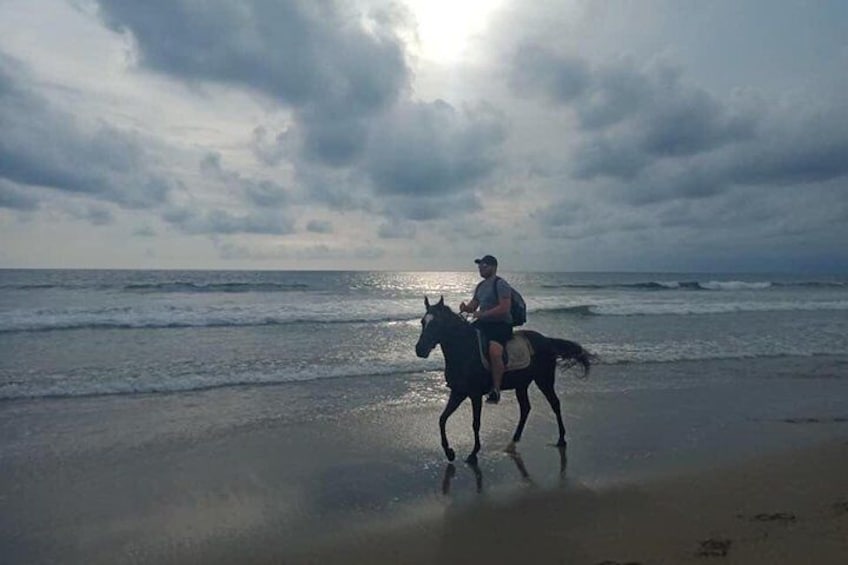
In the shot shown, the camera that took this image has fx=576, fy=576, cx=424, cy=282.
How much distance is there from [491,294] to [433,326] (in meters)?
0.88

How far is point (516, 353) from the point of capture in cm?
762

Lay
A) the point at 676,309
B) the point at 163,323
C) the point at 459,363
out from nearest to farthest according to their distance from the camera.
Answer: the point at 459,363
the point at 163,323
the point at 676,309

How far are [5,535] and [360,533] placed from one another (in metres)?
3.05

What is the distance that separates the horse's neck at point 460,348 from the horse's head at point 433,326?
0.13m

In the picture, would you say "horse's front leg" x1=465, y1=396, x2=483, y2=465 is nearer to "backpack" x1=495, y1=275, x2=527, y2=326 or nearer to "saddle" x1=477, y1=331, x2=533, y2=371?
"saddle" x1=477, y1=331, x2=533, y2=371

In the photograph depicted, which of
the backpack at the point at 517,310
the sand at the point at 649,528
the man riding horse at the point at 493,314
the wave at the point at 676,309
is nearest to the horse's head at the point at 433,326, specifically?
the man riding horse at the point at 493,314

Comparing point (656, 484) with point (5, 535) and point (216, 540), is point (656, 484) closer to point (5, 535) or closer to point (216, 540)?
point (216, 540)

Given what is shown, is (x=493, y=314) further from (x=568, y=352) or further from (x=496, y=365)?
(x=568, y=352)

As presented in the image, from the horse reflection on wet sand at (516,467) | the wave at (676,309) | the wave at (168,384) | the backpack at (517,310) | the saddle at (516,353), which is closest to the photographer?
the horse reflection on wet sand at (516,467)

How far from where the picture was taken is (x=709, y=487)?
19.7ft

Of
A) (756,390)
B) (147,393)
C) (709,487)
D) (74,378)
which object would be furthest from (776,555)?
(74,378)

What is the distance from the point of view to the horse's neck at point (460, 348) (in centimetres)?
728

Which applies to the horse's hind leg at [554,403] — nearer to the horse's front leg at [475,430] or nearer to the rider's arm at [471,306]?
the horse's front leg at [475,430]

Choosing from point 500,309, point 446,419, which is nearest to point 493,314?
→ point 500,309
